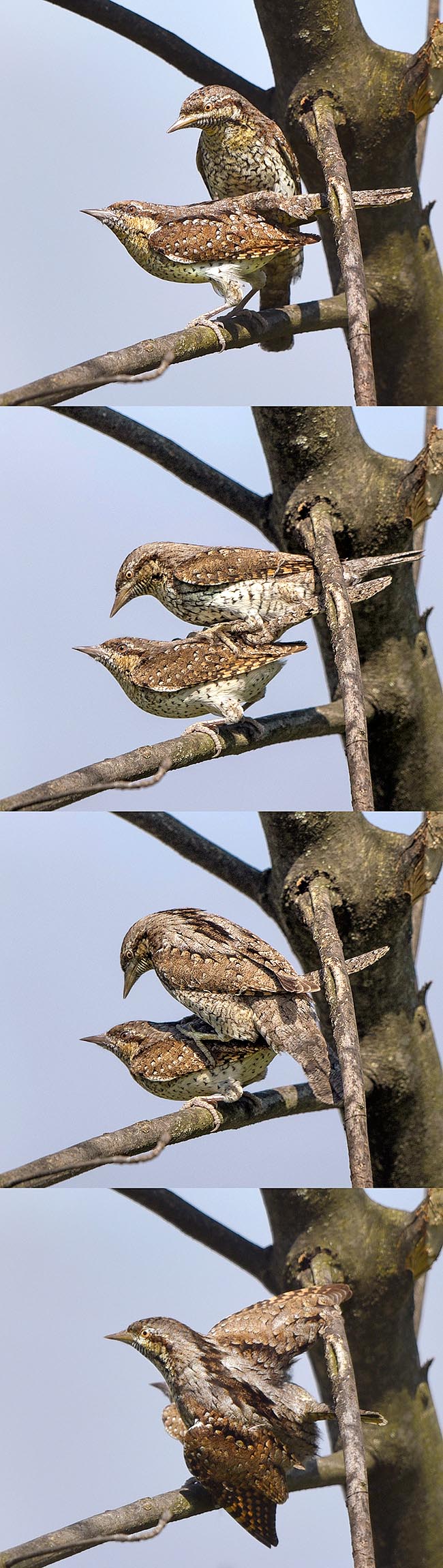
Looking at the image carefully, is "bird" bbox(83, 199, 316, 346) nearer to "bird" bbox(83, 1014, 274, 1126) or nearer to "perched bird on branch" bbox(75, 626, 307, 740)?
"perched bird on branch" bbox(75, 626, 307, 740)

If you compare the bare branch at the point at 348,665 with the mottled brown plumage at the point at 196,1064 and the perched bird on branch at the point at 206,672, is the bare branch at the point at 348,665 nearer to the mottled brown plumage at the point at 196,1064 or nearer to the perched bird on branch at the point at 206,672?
the perched bird on branch at the point at 206,672

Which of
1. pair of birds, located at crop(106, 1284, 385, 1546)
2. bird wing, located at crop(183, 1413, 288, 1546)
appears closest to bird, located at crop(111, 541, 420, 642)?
pair of birds, located at crop(106, 1284, 385, 1546)

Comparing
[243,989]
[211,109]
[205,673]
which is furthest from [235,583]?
[211,109]

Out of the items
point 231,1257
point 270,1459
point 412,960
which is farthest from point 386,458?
point 270,1459

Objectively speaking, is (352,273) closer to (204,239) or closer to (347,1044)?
(204,239)

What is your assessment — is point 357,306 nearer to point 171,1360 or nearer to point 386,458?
point 386,458

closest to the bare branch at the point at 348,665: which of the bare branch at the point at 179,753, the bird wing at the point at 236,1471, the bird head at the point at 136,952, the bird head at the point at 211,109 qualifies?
the bare branch at the point at 179,753
